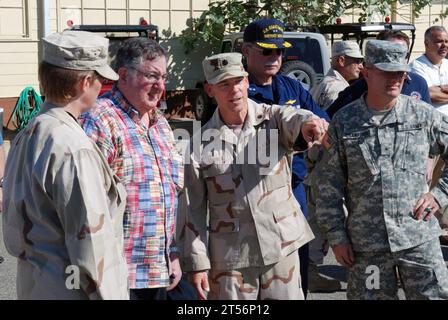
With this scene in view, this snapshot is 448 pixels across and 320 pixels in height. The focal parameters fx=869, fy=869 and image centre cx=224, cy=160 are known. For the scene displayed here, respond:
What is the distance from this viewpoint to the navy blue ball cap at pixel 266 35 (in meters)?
5.40

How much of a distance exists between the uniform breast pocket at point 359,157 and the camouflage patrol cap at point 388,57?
37 centimetres

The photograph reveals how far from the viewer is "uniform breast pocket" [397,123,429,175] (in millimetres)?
4480

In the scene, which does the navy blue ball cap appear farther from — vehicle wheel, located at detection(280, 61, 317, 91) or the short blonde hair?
vehicle wheel, located at detection(280, 61, 317, 91)

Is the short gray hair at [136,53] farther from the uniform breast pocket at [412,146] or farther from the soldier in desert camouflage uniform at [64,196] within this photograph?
the uniform breast pocket at [412,146]

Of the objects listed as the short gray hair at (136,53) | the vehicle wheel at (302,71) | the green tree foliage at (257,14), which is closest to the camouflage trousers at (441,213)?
the short gray hair at (136,53)

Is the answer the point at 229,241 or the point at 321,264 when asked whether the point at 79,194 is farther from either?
the point at 321,264

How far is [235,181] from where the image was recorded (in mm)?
4430

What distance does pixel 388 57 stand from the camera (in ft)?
14.9

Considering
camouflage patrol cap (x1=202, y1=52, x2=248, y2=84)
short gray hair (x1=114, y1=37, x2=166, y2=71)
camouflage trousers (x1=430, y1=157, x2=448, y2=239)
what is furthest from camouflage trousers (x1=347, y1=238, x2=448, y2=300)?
short gray hair (x1=114, y1=37, x2=166, y2=71)

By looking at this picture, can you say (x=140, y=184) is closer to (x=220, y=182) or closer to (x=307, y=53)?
(x=220, y=182)

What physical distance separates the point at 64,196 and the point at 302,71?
11851 mm

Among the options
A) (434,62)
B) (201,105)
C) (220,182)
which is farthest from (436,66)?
(201,105)

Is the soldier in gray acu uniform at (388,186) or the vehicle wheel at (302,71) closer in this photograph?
the soldier in gray acu uniform at (388,186)

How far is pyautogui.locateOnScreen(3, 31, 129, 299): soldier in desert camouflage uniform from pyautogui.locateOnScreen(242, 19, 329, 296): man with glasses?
2.04 m
